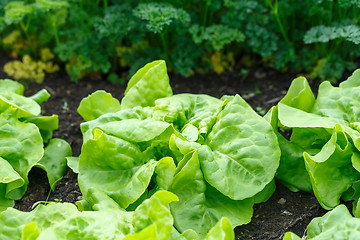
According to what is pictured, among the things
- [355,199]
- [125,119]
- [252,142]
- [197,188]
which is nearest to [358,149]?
[355,199]

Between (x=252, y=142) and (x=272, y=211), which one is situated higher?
(x=252, y=142)

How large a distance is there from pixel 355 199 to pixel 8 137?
2069 millimetres

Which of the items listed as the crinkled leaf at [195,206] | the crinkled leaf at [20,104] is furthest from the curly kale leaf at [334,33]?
the crinkled leaf at [20,104]

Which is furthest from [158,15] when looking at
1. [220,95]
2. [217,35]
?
[220,95]

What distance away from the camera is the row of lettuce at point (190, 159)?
102 inches

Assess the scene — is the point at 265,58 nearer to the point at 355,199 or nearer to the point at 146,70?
the point at 146,70

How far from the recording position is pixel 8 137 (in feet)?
10.2

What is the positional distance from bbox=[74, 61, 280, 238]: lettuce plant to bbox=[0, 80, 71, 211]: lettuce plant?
393 mm

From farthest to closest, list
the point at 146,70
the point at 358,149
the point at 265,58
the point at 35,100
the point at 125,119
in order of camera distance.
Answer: the point at 265,58 < the point at 35,100 < the point at 146,70 < the point at 125,119 < the point at 358,149

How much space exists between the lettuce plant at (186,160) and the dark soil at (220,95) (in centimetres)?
11

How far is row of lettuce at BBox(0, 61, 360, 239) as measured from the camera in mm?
2590

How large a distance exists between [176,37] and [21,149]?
5.92 ft

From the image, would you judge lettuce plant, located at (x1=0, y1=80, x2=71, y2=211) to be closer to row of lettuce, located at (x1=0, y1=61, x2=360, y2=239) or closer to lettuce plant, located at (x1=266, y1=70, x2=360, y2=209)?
row of lettuce, located at (x1=0, y1=61, x2=360, y2=239)

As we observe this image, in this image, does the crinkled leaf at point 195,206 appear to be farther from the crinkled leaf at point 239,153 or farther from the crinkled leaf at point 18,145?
the crinkled leaf at point 18,145
